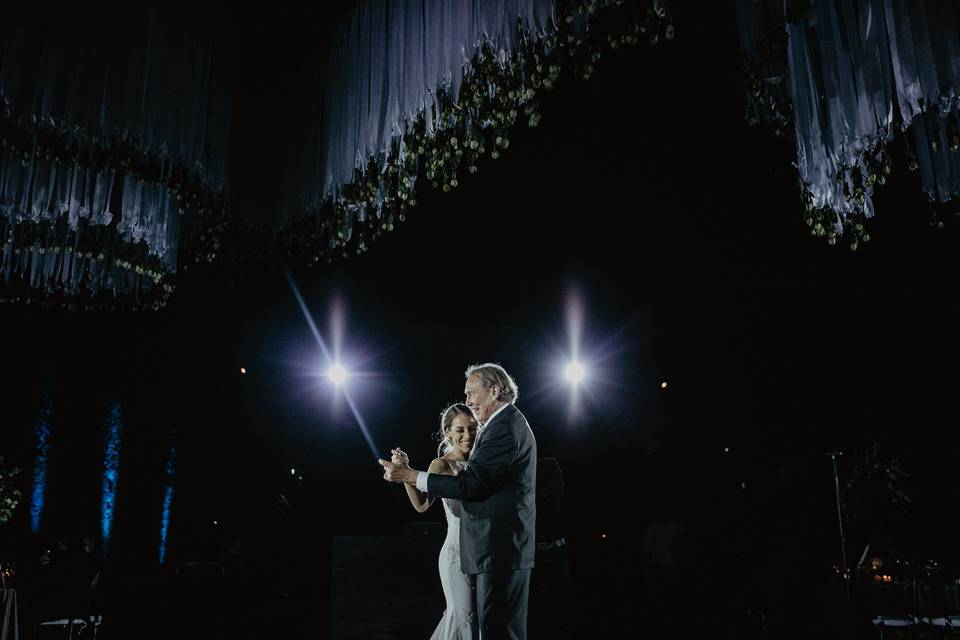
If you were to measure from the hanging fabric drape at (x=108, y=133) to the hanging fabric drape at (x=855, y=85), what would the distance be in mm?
2658

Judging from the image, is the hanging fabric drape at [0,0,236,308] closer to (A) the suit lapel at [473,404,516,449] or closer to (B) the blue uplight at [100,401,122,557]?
(A) the suit lapel at [473,404,516,449]

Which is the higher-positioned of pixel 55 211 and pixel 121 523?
pixel 55 211

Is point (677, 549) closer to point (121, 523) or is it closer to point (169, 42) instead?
point (169, 42)

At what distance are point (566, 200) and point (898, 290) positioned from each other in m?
4.14

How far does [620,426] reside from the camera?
14.6m

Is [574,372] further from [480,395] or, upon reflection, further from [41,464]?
[480,395]

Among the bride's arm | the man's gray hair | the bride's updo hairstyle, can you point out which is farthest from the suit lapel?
the bride's updo hairstyle

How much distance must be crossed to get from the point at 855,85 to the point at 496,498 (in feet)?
7.08

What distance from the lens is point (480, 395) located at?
3.10 metres

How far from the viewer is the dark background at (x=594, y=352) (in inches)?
201

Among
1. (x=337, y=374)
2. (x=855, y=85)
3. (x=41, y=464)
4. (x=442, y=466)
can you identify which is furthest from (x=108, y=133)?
(x=41, y=464)

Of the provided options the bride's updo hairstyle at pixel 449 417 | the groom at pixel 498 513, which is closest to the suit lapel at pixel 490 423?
the groom at pixel 498 513

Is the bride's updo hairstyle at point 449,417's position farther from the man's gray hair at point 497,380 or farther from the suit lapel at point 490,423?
the suit lapel at point 490,423

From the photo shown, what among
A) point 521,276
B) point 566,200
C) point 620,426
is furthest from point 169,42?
point 620,426
